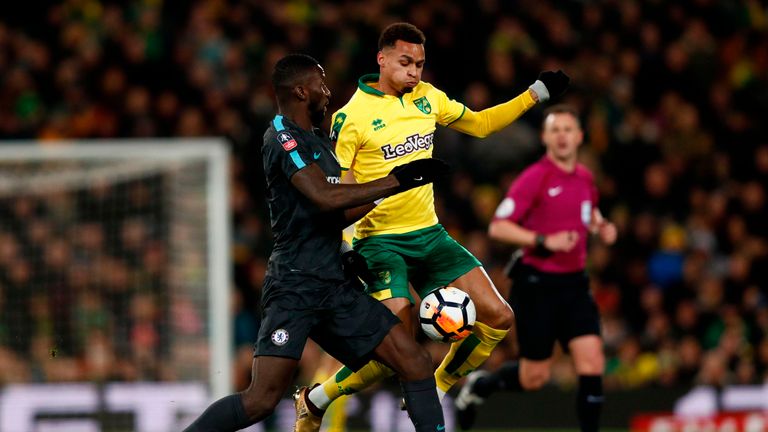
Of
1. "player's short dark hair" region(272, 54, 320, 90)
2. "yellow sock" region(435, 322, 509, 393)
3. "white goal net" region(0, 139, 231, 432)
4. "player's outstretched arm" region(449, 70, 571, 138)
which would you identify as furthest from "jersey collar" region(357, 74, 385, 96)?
"white goal net" region(0, 139, 231, 432)

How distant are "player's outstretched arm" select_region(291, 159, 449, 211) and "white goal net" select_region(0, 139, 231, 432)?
455 cm

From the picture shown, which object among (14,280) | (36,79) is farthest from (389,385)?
(36,79)

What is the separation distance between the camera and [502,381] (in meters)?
8.75

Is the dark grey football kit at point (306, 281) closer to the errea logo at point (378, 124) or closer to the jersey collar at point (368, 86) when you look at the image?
the errea logo at point (378, 124)

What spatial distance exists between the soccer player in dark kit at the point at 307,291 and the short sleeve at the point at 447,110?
0.84 meters

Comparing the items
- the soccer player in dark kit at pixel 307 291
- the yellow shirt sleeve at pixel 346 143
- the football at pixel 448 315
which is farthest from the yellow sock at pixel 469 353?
the yellow shirt sleeve at pixel 346 143

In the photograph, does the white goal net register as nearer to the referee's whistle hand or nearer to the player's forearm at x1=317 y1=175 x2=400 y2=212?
the referee's whistle hand

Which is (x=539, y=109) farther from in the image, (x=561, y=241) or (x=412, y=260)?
(x=412, y=260)

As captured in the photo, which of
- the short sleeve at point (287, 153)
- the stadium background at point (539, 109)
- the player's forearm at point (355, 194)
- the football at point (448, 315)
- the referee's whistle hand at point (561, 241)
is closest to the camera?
the player's forearm at point (355, 194)

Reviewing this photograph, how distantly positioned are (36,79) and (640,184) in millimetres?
6449

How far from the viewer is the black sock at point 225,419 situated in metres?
6.23

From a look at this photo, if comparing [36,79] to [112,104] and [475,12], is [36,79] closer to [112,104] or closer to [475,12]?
[112,104]

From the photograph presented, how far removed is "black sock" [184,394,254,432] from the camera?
6230 mm

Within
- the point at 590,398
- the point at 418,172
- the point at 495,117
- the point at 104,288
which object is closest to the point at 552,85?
the point at 495,117
